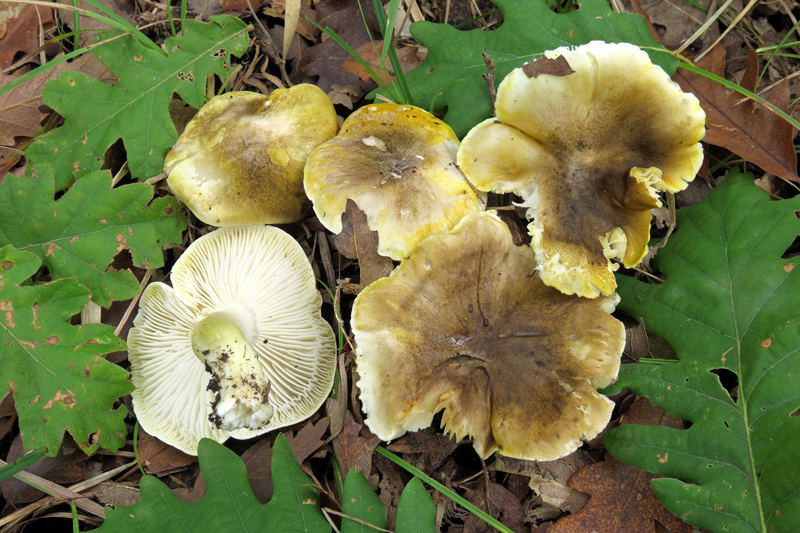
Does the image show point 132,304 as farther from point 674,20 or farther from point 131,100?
point 674,20

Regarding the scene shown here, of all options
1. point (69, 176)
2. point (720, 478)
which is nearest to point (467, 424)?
point (720, 478)

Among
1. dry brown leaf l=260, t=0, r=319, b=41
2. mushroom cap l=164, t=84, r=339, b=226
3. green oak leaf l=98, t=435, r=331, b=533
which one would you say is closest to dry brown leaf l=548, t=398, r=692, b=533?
green oak leaf l=98, t=435, r=331, b=533

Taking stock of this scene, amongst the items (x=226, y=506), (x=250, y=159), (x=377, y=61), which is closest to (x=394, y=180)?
(x=250, y=159)

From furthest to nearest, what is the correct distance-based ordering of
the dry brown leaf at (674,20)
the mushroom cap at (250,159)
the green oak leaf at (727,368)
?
the dry brown leaf at (674,20), the mushroom cap at (250,159), the green oak leaf at (727,368)

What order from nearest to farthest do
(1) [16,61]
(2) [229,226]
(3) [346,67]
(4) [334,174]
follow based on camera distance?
(4) [334,174]
(2) [229,226]
(3) [346,67]
(1) [16,61]

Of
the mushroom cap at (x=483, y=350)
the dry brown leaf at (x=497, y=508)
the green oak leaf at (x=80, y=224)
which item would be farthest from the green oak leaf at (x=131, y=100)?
the dry brown leaf at (x=497, y=508)

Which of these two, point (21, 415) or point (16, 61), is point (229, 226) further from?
point (16, 61)

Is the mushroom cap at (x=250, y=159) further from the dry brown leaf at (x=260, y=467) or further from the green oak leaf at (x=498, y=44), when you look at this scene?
the dry brown leaf at (x=260, y=467)
